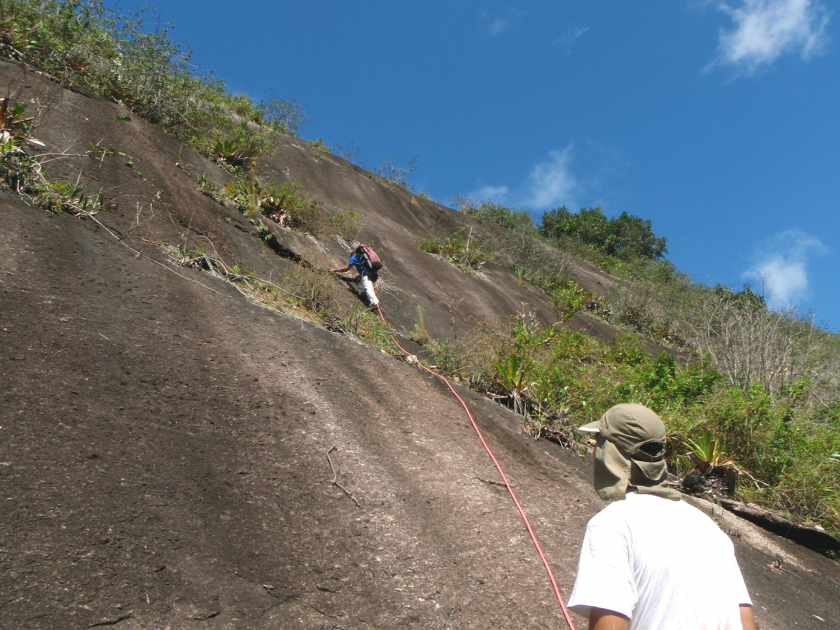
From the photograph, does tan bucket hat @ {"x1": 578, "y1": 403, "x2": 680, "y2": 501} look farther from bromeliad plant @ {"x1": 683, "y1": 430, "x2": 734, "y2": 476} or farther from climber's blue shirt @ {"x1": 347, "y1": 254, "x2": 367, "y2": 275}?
climber's blue shirt @ {"x1": 347, "y1": 254, "x2": 367, "y2": 275}

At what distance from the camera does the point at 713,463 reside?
282 inches

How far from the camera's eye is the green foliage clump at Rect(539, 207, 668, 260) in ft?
125

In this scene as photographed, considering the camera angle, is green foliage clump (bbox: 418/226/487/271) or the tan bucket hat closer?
the tan bucket hat

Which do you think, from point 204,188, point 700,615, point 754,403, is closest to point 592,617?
point 700,615

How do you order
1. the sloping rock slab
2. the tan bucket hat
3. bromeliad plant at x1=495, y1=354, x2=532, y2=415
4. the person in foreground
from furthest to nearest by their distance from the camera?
bromeliad plant at x1=495, y1=354, x2=532, y2=415
the sloping rock slab
the tan bucket hat
the person in foreground

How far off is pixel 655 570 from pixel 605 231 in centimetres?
4034

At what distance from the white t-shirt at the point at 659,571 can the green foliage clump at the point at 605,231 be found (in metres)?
37.1

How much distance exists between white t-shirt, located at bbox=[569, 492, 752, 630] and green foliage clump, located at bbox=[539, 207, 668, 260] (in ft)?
122

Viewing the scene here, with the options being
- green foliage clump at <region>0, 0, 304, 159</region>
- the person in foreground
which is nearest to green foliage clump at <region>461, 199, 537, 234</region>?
green foliage clump at <region>0, 0, 304, 159</region>

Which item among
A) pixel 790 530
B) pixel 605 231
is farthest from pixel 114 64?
pixel 605 231

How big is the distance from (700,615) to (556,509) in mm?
3542

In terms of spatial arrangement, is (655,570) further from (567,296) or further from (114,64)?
(567,296)

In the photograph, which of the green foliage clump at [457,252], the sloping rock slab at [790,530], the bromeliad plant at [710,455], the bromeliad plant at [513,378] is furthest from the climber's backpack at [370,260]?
the sloping rock slab at [790,530]

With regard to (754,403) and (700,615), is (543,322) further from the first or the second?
(700,615)
